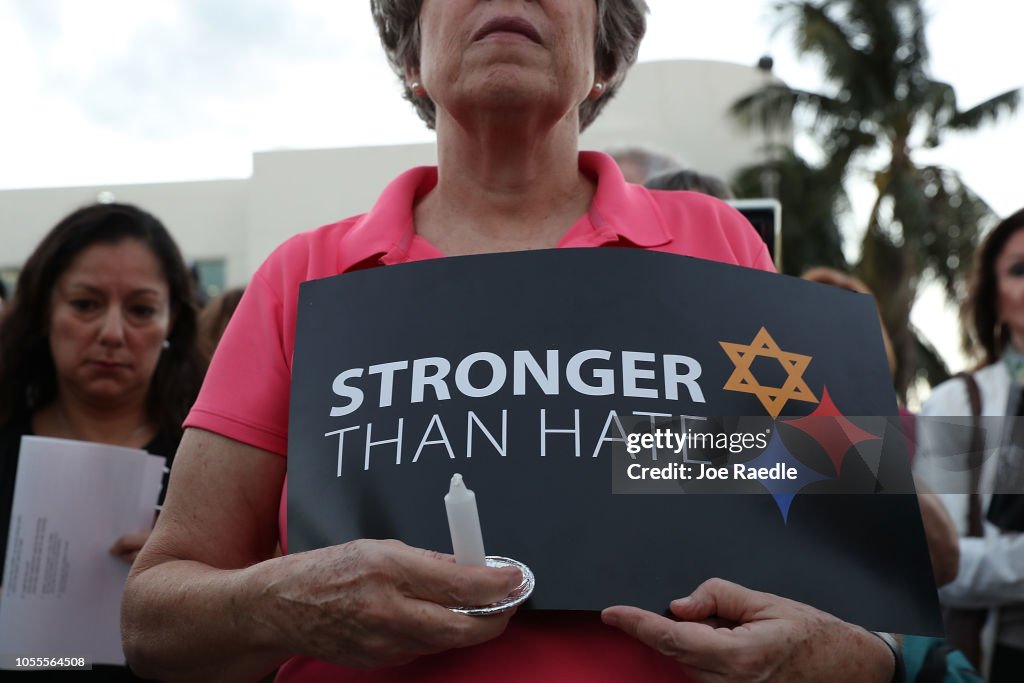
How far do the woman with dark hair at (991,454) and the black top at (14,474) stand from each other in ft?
6.18

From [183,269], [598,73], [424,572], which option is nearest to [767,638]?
[424,572]

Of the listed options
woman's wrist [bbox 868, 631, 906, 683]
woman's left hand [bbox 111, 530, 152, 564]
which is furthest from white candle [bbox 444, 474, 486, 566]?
woman's left hand [bbox 111, 530, 152, 564]

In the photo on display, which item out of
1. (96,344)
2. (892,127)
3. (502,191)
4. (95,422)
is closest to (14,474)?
(95,422)

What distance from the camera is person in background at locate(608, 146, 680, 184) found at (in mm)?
3623

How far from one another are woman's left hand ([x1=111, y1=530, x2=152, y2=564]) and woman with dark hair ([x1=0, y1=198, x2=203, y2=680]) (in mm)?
470

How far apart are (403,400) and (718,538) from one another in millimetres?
465

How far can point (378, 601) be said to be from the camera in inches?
50.1

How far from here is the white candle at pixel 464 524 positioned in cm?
125

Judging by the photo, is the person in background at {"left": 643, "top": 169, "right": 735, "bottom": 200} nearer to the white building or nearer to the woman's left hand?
the woman's left hand

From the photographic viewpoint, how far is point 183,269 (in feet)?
10.9

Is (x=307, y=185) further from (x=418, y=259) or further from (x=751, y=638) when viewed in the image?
(x=751, y=638)

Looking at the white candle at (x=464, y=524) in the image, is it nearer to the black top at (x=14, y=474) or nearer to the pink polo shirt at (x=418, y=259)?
the pink polo shirt at (x=418, y=259)

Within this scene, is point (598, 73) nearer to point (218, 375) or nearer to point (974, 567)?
point (218, 375)

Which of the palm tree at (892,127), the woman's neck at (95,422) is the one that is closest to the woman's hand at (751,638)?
the woman's neck at (95,422)
